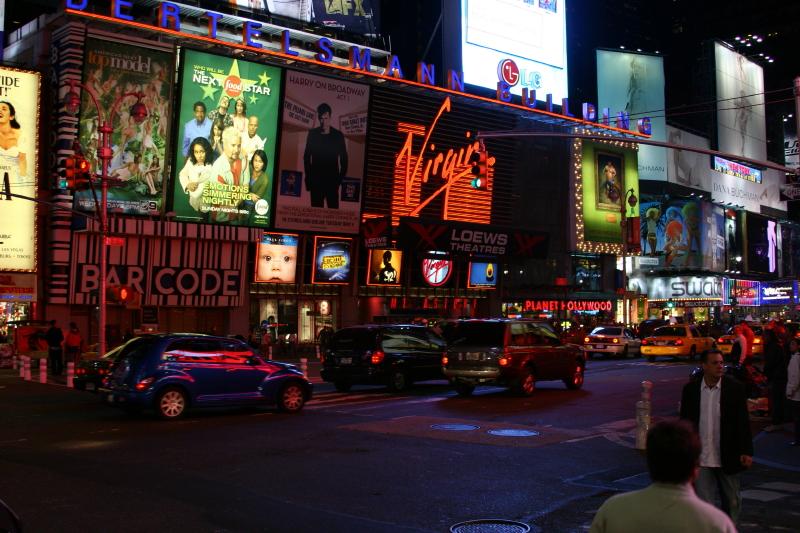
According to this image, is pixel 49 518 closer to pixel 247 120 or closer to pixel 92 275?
pixel 92 275

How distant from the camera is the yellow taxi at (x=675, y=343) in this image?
3553 cm

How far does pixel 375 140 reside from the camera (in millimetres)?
45750

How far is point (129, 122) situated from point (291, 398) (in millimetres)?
23780

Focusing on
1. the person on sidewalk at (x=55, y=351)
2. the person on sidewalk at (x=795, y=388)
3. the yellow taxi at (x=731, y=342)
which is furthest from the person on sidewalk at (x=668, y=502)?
the yellow taxi at (x=731, y=342)

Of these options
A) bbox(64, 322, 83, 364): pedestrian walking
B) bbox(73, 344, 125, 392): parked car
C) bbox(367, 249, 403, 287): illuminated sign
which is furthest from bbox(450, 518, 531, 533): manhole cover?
bbox(367, 249, 403, 287): illuminated sign

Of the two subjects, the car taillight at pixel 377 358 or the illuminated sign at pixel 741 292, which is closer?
the car taillight at pixel 377 358

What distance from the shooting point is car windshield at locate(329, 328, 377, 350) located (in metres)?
22.1

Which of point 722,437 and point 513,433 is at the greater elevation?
point 722,437

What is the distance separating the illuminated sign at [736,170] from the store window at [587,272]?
95.9 feet

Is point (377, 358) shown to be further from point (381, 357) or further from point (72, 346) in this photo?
point (72, 346)

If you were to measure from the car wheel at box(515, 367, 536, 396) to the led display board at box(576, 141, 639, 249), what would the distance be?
4091 cm

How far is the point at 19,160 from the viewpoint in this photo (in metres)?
35.5

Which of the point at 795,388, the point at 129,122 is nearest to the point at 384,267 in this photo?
the point at 129,122

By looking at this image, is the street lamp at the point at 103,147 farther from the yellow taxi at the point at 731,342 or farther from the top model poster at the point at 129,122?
the yellow taxi at the point at 731,342
